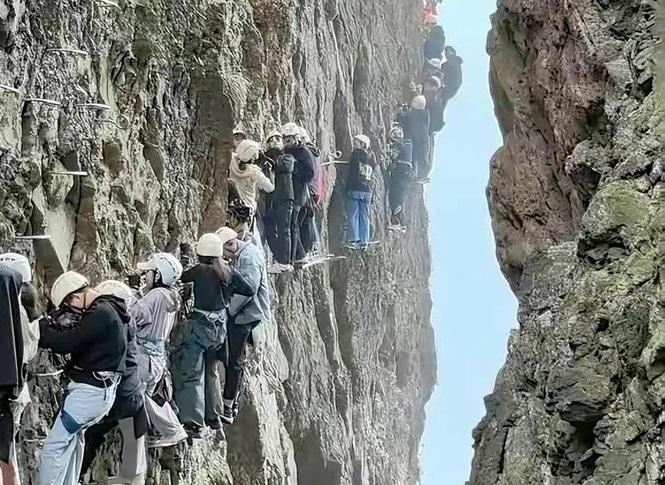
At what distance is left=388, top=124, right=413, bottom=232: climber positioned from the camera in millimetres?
21672

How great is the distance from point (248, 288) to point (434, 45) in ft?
70.9

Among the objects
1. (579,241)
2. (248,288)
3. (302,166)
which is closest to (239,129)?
(302,166)

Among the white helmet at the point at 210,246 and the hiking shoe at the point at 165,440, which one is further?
the white helmet at the point at 210,246

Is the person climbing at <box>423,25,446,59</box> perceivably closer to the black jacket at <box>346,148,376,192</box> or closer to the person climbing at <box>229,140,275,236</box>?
the black jacket at <box>346,148,376,192</box>

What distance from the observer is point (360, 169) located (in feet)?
57.3

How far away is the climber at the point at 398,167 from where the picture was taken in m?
21.7

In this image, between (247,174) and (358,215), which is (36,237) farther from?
(358,215)

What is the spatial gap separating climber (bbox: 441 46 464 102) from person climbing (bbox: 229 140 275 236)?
628 inches

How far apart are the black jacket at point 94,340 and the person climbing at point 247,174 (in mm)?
5112

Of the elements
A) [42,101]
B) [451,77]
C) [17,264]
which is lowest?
[17,264]

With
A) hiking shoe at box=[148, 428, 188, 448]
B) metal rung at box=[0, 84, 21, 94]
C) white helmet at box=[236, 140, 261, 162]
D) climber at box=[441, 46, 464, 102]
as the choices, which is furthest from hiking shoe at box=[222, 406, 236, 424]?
climber at box=[441, 46, 464, 102]

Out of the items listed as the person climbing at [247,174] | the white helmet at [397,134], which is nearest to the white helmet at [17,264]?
the person climbing at [247,174]

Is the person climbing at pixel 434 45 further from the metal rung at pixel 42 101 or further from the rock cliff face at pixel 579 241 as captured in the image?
the metal rung at pixel 42 101

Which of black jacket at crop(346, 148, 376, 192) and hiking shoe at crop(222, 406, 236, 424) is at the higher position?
black jacket at crop(346, 148, 376, 192)
